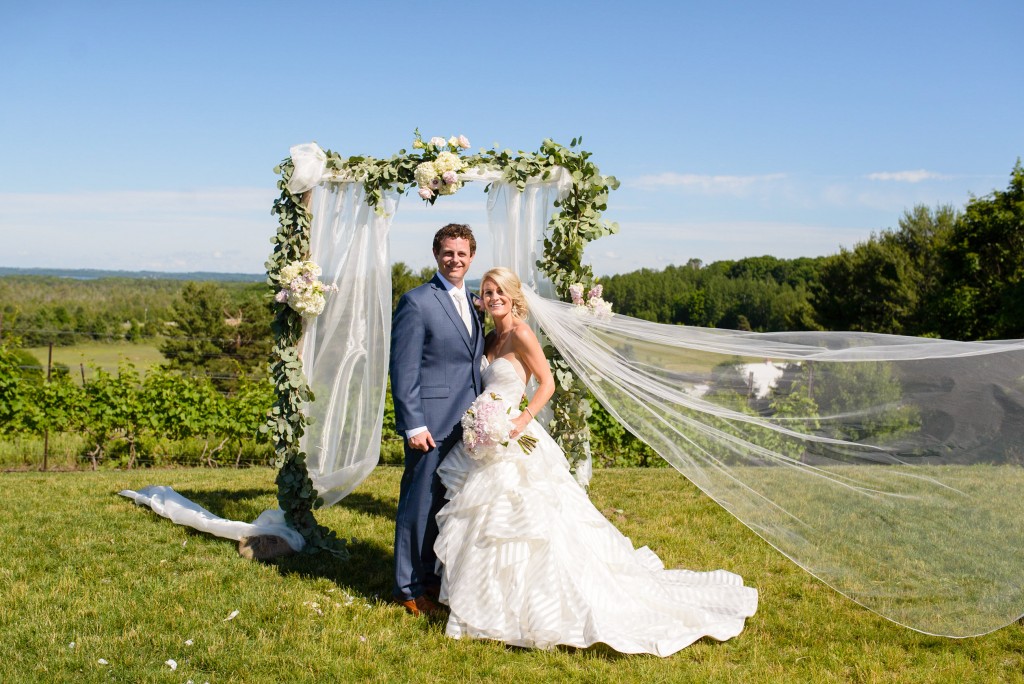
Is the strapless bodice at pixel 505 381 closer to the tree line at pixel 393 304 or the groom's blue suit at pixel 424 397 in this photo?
the groom's blue suit at pixel 424 397

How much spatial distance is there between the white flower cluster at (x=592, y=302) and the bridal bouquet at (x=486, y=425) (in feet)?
4.19

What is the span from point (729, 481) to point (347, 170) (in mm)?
3292

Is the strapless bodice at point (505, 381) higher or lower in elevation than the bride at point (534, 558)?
higher

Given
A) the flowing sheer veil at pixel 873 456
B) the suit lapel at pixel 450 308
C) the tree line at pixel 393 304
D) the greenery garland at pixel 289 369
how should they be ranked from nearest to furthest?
the flowing sheer veil at pixel 873 456 < the suit lapel at pixel 450 308 < the greenery garland at pixel 289 369 < the tree line at pixel 393 304

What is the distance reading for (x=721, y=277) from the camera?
60.8m

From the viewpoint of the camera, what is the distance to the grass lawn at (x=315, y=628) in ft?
12.4

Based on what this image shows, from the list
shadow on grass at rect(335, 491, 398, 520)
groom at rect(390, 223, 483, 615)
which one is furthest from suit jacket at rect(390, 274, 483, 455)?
shadow on grass at rect(335, 491, 398, 520)

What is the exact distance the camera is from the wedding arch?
4090mm

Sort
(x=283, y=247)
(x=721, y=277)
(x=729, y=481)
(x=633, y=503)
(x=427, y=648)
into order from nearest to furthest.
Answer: (x=427, y=648)
(x=729, y=481)
(x=283, y=247)
(x=633, y=503)
(x=721, y=277)

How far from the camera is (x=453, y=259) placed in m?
4.66

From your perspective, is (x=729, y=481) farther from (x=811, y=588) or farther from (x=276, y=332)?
(x=276, y=332)

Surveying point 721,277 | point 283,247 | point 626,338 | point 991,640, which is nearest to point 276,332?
point 283,247

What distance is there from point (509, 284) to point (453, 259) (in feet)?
1.39

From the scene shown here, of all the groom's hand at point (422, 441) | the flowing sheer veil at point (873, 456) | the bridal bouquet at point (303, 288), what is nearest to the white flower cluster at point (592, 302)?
the flowing sheer veil at point (873, 456)
